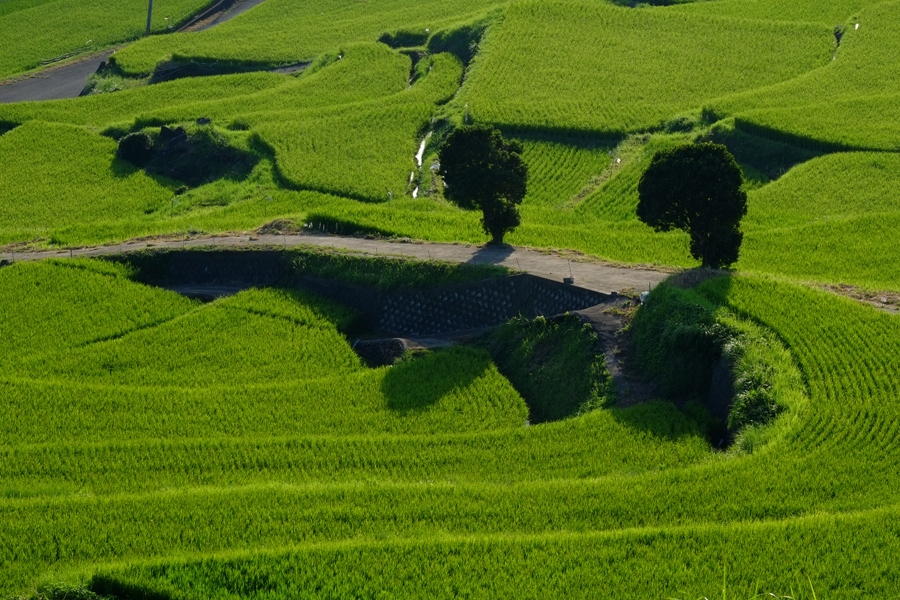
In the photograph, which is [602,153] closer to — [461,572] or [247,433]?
[247,433]

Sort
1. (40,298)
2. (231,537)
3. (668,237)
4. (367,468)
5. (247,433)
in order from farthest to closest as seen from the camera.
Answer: (668,237) → (40,298) → (247,433) → (367,468) → (231,537)

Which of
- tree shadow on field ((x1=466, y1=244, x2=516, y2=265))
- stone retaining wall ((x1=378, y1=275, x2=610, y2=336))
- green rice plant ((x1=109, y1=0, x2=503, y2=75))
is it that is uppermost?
green rice plant ((x1=109, y1=0, x2=503, y2=75))

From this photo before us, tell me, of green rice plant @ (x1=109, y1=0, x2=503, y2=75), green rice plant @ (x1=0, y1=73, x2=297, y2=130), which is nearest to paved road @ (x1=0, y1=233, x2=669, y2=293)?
green rice plant @ (x1=0, y1=73, x2=297, y2=130)

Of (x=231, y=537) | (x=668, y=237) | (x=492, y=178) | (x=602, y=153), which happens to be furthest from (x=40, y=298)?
(x=602, y=153)

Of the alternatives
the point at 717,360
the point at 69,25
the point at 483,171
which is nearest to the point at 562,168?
the point at 483,171

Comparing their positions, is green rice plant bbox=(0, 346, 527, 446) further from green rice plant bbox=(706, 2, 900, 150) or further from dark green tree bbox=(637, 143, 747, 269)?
green rice plant bbox=(706, 2, 900, 150)

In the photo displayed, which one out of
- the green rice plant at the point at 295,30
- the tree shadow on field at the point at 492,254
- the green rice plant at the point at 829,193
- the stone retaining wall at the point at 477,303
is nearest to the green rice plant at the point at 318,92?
the green rice plant at the point at 295,30

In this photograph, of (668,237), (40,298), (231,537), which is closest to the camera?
(231,537)
